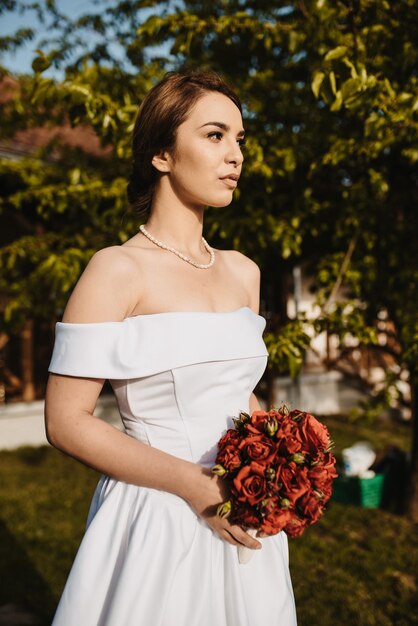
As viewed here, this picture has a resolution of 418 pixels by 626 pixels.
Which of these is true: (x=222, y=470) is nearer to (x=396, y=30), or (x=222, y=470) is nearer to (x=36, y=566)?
(x=396, y=30)

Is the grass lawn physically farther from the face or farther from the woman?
the face

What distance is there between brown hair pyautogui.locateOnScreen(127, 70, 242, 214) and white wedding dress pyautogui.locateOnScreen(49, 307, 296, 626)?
20.8 inches

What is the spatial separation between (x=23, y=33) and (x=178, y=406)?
17.4 ft

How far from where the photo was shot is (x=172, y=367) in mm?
1611

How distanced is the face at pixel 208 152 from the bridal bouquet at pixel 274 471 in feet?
2.17

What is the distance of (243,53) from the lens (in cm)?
493

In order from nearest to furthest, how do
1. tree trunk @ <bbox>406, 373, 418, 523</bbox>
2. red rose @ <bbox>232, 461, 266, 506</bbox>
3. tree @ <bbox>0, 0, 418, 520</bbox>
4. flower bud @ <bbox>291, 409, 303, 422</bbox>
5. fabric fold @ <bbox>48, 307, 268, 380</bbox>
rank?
red rose @ <bbox>232, 461, 266, 506</bbox> < fabric fold @ <bbox>48, 307, 268, 380</bbox> < flower bud @ <bbox>291, 409, 303, 422</bbox> < tree @ <bbox>0, 0, 418, 520</bbox> < tree trunk @ <bbox>406, 373, 418, 523</bbox>

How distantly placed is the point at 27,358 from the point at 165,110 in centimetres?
807

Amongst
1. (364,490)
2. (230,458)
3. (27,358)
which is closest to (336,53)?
(230,458)

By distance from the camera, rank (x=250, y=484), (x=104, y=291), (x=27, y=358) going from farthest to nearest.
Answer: (x=27, y=358) → (x=104, y=291) → (x=250, y=484)

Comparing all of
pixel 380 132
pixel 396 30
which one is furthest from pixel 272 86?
pixel 380 132

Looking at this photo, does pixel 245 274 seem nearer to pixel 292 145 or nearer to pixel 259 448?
pixel 259 448

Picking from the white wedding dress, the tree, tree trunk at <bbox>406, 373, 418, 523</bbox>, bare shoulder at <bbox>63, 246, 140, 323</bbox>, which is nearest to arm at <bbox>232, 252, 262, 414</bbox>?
the white wedding dress

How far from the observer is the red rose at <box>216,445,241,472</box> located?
1499 millimetres
